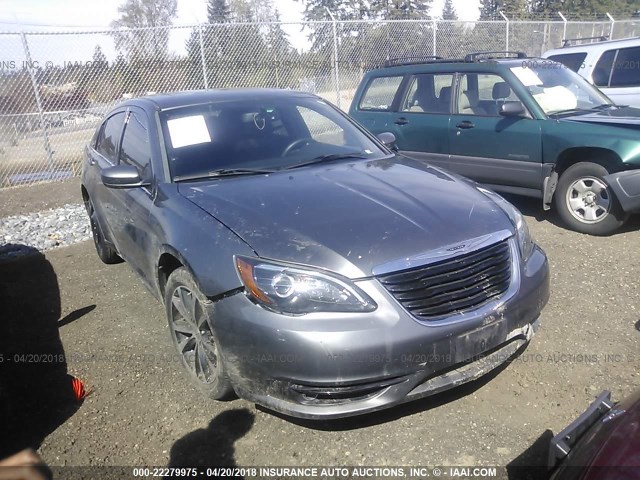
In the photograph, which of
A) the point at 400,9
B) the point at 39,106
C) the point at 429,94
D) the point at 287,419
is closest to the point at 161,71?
the point at 39,106

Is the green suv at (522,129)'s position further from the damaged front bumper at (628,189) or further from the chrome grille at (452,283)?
the chrome grille at (452,283)

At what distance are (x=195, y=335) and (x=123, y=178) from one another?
1182mm

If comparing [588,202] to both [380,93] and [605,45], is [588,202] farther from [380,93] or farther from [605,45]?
[605,45]

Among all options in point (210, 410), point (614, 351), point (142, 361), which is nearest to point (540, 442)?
point (614, 351)

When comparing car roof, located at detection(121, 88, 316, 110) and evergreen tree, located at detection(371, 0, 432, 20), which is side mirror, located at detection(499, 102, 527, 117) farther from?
evergreen tree, located at detection(371, 0, 432, 20)

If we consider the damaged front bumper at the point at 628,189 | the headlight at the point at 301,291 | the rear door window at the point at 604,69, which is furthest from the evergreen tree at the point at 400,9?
the headlight at the point at 301,291

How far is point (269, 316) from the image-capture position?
95.6 inches

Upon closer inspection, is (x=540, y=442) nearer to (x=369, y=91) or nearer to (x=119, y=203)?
(x=119, y=203)

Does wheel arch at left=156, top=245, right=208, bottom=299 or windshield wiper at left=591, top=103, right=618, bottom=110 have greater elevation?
windshield wiper at left=591, top=103, right=618, bottom=110

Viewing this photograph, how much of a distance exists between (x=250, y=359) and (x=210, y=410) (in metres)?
0.67

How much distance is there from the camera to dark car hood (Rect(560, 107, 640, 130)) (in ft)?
16.8

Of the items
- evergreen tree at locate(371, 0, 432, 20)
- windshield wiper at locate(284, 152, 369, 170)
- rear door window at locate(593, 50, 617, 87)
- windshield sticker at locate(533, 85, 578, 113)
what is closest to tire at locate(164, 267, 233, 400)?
windshield wiper at locate(284, 152, 369, 170)

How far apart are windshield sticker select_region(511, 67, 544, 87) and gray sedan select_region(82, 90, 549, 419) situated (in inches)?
117

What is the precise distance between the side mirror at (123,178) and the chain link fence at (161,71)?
714 cm
